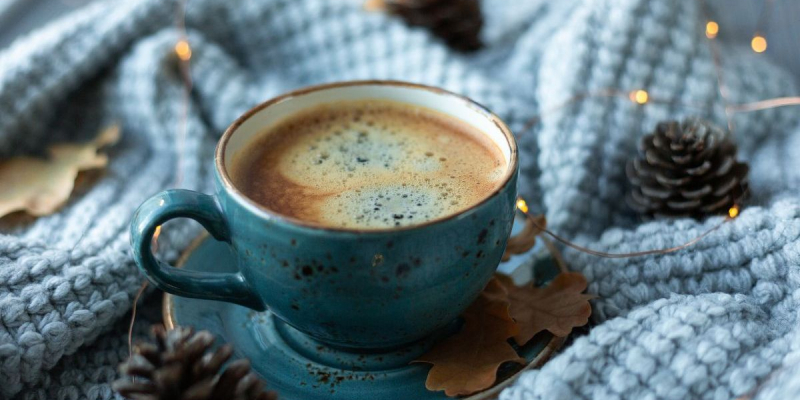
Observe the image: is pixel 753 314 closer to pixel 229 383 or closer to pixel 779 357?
pixel 779 357

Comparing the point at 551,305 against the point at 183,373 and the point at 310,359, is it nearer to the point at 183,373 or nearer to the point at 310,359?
the point at 310,359

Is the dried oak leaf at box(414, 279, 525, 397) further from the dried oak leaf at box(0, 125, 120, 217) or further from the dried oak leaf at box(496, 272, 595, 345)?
the dried oak leaf at box(0, 125, 120, 217)

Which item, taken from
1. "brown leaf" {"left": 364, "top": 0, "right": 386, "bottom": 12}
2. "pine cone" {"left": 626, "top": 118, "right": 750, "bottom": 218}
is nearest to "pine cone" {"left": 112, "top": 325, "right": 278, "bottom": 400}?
"pine cone" {"left": 626, "top": 118, "right": 750, "bottom": 218}

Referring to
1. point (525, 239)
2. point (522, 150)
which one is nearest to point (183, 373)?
point (525, 239)

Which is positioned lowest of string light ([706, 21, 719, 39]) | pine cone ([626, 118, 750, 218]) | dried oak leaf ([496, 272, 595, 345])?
dried oak leaf ([496, 272, 595, 345])

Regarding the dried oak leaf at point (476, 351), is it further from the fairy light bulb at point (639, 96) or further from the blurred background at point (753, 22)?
the blurred background at point (753, 22)

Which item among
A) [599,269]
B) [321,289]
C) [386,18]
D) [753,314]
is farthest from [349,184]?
[386,18]
